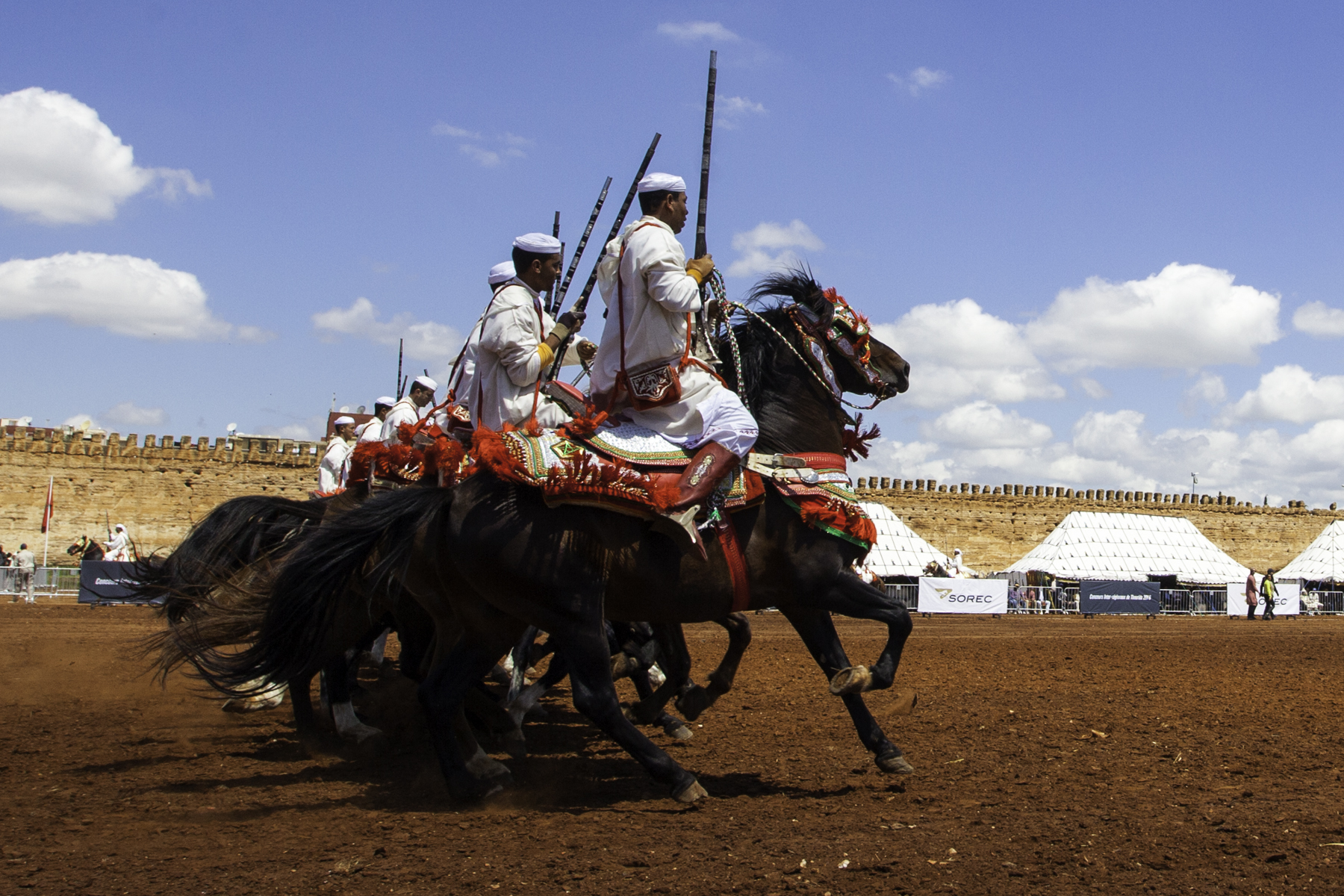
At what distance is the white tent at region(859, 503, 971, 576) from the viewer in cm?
3781

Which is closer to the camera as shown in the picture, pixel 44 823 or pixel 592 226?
pixel 44 823

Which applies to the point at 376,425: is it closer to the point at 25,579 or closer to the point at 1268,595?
the point at 25,579

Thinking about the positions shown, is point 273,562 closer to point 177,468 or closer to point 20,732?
point 20,732

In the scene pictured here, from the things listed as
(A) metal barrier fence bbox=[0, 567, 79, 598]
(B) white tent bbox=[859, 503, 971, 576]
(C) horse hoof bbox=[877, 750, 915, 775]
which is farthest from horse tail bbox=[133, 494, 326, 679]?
(B) white tent bbox=[859, 503, 971, 576]

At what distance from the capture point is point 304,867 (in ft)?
13.3

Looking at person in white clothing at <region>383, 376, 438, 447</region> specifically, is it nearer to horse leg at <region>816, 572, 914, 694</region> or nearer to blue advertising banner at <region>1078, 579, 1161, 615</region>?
horse leg at <region>816, 572, 914, 694</region>

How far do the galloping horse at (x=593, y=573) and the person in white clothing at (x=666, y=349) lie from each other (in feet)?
1.15

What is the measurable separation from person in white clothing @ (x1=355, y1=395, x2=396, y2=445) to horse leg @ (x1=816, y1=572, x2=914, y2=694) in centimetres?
459

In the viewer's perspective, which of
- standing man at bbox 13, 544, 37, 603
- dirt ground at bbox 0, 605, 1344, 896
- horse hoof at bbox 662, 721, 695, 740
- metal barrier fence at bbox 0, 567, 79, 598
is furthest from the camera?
metal barrier fence at bbox 0, 567, 79, 598

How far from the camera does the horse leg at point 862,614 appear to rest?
540 cm

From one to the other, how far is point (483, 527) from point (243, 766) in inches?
98.5

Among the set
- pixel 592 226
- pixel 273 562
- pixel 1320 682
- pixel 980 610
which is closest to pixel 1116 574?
pixel 980 610

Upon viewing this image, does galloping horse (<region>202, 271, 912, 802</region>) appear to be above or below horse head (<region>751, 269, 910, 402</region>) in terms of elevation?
below

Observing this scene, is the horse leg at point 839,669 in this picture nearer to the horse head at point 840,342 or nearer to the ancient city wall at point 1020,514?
the horse head at point 840,342
